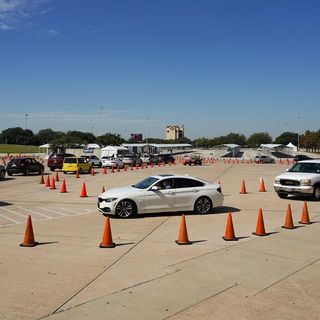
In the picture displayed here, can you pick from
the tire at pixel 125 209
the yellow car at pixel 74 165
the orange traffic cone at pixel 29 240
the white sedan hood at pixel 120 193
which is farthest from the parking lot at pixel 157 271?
the yellow car at pixel 74 165

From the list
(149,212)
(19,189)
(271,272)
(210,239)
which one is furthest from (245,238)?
(19,189)

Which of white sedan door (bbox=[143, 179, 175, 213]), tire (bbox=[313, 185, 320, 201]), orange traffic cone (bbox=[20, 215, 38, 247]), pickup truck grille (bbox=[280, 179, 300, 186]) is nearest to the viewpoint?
orange traffic cone (bbox=[20, 215, 38, 247])

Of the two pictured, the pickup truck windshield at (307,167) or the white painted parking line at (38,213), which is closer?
the white painted parking line at (38,213)

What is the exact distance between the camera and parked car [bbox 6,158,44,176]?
3562 cm

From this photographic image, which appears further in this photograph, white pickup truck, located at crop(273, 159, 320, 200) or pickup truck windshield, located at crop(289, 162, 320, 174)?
pickup truck windshield, located at crop(289, 162, 320, 174)

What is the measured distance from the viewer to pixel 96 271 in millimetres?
8164

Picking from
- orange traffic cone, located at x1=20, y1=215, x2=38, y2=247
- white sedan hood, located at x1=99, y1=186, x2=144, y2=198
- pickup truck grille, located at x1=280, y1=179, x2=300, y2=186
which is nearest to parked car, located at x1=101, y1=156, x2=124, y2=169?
pickup truck grille, located at x1=280, y1=179, x2=300, y2=186

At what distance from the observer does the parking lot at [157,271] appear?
6.24 meters

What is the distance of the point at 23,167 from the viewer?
35938 mm

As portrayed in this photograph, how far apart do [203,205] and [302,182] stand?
6161 millimetres

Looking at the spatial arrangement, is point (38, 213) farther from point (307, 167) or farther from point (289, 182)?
point (307, 167)

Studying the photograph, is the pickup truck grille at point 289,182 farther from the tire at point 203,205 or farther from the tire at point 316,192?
the tire at point 203,205

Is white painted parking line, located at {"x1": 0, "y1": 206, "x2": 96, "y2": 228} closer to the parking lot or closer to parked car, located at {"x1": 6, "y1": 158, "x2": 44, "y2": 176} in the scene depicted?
the parking lot

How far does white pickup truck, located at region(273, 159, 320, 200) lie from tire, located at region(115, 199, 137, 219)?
8283 millimetres
